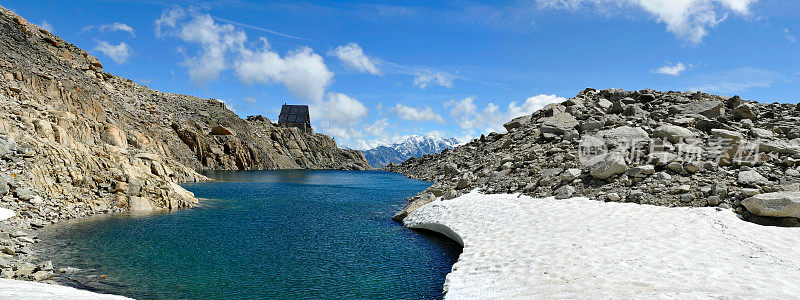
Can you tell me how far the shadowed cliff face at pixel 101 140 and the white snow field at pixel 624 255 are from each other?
2609 centimetres

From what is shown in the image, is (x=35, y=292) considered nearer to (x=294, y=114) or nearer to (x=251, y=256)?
(x=251, y=256)

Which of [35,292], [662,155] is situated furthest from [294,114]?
[35,292]

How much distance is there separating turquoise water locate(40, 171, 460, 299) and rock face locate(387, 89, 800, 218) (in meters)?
10.5

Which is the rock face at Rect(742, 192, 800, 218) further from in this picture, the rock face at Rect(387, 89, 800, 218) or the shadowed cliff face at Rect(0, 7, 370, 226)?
the shadowed cliff face at Rect(0, 7, 370, 226)

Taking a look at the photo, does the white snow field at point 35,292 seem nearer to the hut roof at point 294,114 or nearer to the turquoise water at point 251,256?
the turquoise water at point 251,256

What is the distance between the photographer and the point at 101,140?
61906mm

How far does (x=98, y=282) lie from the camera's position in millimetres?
15062

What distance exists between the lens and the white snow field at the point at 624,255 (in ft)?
37.6

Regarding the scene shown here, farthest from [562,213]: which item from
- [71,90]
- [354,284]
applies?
[71,90]

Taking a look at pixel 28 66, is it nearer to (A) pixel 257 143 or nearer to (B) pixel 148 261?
(A) pixel 257 143

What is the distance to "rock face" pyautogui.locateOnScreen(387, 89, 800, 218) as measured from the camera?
819 inches

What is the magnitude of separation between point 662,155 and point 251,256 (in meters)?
26.2

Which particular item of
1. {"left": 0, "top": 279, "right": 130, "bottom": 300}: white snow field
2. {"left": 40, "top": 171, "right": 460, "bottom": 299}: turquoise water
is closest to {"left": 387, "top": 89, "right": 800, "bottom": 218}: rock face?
{"left": 40, "top": 171, "right": 460, "bottom": 299}: turquoise water

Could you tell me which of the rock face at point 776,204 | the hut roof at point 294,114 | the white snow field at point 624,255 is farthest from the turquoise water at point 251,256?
the hut roof at point 294,114
